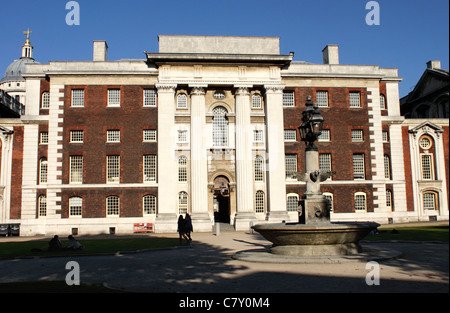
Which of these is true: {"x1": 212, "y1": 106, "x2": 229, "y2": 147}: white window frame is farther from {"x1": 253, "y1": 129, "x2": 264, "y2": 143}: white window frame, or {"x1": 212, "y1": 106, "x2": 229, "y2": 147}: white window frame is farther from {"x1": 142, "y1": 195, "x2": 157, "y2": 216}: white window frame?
{"x1": 142, "y1": 195, "x2": 157, "y2": 216}: white window frame

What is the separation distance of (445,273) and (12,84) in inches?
4684

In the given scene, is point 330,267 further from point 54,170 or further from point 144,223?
point 54,170

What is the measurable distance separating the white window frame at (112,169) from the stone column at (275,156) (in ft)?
44.9

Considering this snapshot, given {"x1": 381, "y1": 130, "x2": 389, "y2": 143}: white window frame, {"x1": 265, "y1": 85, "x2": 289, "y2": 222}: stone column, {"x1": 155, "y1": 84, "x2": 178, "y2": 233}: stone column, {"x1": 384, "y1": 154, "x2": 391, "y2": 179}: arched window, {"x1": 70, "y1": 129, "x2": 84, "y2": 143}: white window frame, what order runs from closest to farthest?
{"x1": 155, "y1": 84, "x2": 178, "y2": 233}: stone column, {"x1": 265, "y1": 85, "x2": 289, "y2": 222}: stone column, {"x1": 70, "y1": 129, "x2": 84, "y2": 143}: white window frame, {"x1": 384, "y1": 154, "x2": 391, "y2": 179}: arched window, {"x1": 381, "y1": 130, "x2": 389, "y2": 143}: white window frame

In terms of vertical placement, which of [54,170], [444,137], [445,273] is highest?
[444,137]

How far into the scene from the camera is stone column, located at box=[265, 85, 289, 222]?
37.6 m

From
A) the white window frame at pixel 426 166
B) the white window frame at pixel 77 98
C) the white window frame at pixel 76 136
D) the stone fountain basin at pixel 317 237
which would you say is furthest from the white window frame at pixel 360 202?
the white window frame at pixel 77 98

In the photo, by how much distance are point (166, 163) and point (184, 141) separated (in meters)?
2.70

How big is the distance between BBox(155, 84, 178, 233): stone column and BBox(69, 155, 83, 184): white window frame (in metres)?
7.20

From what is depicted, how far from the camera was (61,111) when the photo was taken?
38406 millimetres

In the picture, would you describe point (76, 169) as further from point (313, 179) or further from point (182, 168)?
point (313, 179)

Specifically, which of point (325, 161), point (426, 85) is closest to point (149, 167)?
point (325, 161)

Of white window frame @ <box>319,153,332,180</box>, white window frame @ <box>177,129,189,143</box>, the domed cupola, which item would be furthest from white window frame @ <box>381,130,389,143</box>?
the domed cupola
